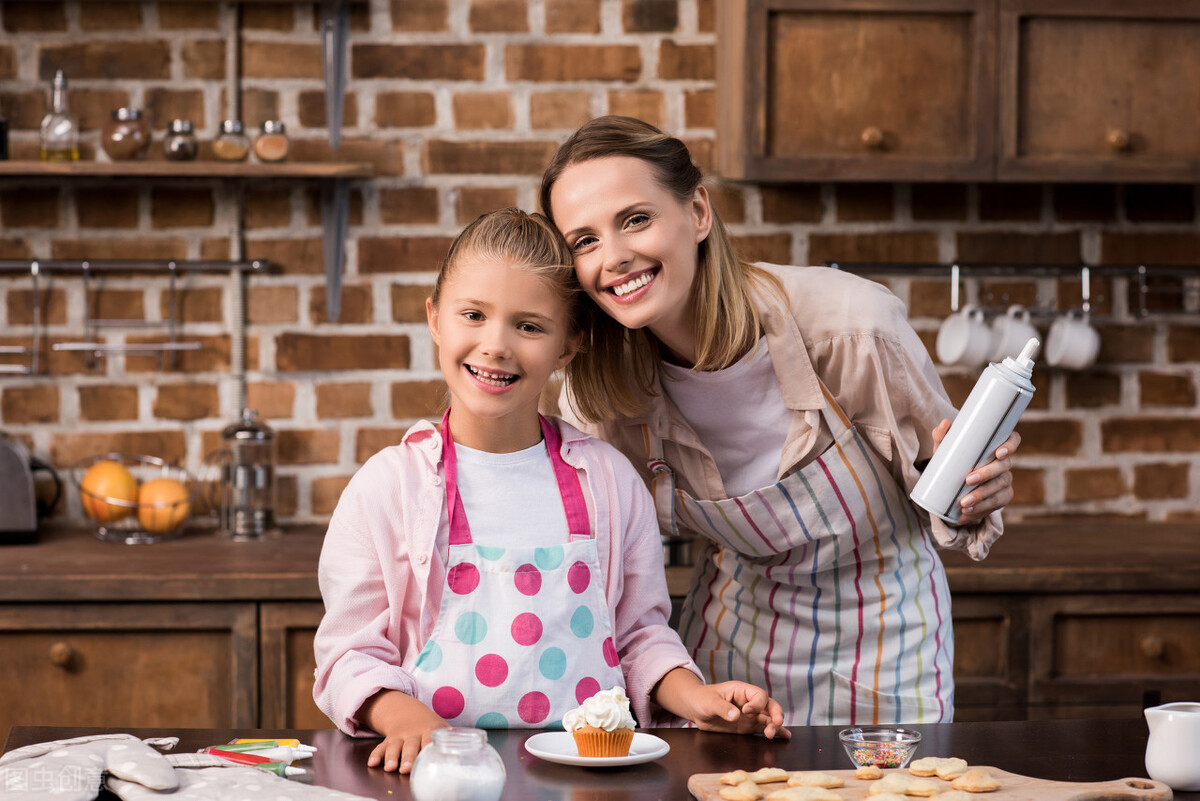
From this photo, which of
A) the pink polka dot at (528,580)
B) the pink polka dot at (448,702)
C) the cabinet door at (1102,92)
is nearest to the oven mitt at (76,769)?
the pink polka dot at (448,702)

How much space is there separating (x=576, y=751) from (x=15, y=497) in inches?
58.6

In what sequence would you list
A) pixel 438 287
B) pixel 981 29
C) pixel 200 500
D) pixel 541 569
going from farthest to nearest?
pixel 200 500 → pixel 981 29 → pixel 438 287 → pixel 541 569

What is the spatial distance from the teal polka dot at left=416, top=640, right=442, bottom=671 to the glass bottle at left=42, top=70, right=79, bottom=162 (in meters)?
1.47

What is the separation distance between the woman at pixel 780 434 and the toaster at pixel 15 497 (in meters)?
1.15

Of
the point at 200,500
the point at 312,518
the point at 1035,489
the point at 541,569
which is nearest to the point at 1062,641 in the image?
the point at 1035,489

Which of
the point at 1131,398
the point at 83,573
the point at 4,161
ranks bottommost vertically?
the point at 83,573

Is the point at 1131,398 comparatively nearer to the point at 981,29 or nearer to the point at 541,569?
the point at 981,29

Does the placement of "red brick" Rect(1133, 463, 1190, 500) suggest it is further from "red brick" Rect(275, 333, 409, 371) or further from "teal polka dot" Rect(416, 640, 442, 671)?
"teal polka dot" Rect(416, 640, 442, 671)

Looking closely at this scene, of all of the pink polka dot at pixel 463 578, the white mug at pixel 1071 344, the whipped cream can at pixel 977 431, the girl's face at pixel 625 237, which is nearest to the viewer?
the whipped cream can at pixel 977 431

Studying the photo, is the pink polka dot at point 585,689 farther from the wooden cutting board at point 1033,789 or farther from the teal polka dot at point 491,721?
the wooden cutting board at point 1033,789

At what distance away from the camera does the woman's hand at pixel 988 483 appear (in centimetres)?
117

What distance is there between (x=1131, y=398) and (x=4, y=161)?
7.43 ft

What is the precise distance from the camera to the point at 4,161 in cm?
217

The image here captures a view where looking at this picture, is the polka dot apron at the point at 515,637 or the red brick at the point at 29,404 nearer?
the polka dot apron at the point at 515,637
